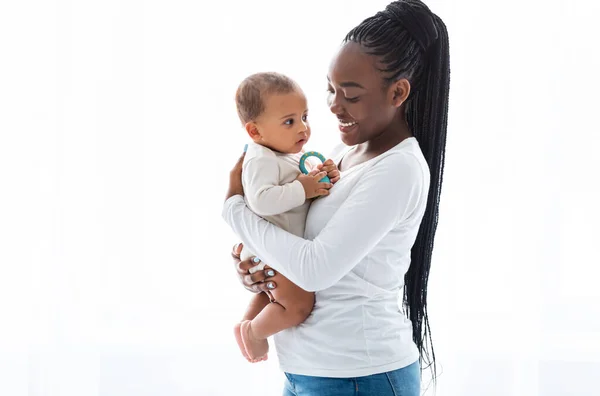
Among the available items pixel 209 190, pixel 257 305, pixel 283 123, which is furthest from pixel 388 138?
pixel 209 190

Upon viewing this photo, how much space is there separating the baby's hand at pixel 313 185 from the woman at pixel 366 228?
2 cm

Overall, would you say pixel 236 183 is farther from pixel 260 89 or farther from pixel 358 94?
pixel 358 94

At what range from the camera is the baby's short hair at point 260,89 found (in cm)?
146

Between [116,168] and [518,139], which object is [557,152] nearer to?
[518,139]

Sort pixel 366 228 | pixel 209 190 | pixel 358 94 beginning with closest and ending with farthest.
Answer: pixel 366 228 < pixel 358 94 < pixel 209 190

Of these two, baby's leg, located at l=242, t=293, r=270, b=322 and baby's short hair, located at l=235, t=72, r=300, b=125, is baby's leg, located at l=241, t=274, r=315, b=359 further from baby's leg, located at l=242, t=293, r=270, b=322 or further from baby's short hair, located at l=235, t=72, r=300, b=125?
baby's short hair, located at l=235, t=72, r=300, b=125

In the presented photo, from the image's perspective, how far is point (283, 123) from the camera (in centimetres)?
147

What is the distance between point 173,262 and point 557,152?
4.49 ft

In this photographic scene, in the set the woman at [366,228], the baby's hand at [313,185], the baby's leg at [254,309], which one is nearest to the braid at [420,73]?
the woman at [366,228]

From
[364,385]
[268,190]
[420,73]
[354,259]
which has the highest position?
[420,73]

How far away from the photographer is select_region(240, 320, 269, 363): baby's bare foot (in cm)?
148

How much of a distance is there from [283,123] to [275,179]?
4.8 inches

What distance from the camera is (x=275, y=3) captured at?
2424 millimetres

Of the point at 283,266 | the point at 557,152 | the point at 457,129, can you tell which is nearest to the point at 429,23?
the point at 283,266
